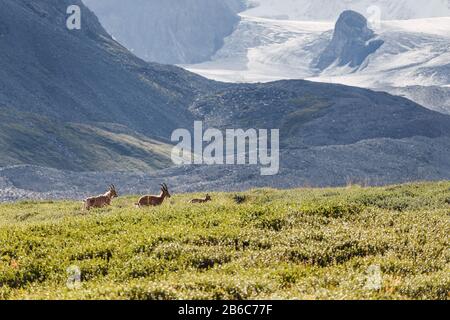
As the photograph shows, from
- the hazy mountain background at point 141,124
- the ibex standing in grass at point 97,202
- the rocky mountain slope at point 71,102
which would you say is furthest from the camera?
the rocky mountain slope at point 71,102

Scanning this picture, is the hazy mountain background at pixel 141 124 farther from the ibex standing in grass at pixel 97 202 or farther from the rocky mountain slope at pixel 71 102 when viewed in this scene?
the ibex standing in grass at pixel 97 202

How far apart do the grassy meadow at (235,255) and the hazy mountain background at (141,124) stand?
192 feet

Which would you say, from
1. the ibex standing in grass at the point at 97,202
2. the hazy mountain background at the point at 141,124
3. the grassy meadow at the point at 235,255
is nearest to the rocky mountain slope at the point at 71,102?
the hazy mountain background at the point at 141,124

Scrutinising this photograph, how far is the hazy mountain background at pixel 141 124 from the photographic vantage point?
→ 3514 inches

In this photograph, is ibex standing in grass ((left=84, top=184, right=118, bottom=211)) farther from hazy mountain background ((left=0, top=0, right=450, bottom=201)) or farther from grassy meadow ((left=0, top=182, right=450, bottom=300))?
hazy mountain background ((left=0, top=0, right=450, bottom=201))

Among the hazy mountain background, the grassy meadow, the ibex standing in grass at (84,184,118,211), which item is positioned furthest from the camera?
the hazy mountain background

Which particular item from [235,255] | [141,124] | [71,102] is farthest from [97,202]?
[141,124]

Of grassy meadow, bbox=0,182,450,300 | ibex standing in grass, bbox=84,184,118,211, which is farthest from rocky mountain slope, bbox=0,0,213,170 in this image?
grassy meadow, bbox=0,182,450,300

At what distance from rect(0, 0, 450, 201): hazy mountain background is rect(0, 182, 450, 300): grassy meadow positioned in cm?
5853

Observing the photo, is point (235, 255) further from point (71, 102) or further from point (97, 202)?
point (71, 102)

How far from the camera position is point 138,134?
494 ft

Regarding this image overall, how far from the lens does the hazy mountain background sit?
89250 mm
